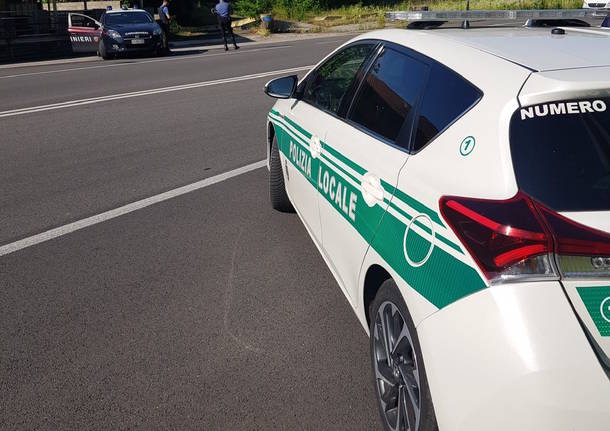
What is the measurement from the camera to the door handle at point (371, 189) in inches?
123

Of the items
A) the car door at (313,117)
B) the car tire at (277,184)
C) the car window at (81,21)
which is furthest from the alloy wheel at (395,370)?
the car window at (81,21)

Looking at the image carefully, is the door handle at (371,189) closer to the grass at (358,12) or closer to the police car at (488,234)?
the police car at (488,234)

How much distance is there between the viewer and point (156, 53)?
80.0 ft

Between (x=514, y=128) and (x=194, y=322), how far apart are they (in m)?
2.43

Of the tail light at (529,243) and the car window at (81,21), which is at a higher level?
the tail light at (529,243)

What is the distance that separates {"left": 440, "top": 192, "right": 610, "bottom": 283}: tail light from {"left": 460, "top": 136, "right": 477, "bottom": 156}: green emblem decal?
0.27 metres

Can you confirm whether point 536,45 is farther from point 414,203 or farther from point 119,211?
point 119,211

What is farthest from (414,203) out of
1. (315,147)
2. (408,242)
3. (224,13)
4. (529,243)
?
Result: (224,13)

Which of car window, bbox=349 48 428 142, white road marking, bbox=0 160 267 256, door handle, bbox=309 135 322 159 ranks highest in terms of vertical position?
car window, bbox=349 48 428 142

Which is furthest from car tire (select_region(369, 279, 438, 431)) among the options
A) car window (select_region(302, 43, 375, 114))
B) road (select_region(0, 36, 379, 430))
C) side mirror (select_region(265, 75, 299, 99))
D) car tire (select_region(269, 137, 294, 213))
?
car tire (select_region(269, 137, 294, 213))

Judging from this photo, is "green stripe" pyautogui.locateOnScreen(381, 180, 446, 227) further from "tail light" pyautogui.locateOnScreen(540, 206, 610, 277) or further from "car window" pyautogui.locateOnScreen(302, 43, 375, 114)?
"car window" pyautogui.locateOnScreen(302, 43, 375, 114)

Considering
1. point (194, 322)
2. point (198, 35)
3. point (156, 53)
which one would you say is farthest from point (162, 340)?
point (198, 35)

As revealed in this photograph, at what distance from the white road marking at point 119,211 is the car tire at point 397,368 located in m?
3.44

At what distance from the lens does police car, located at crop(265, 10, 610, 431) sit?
2178 millimetres
